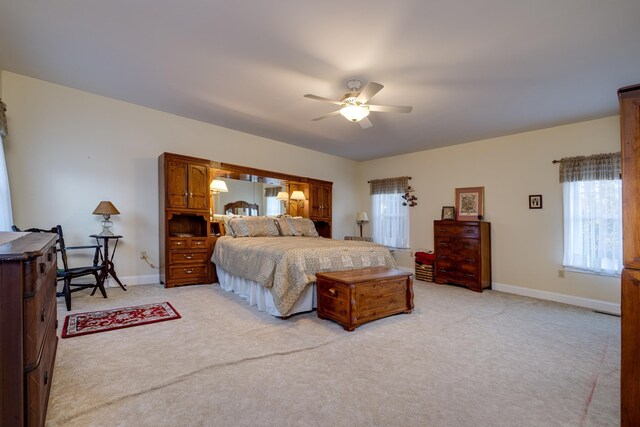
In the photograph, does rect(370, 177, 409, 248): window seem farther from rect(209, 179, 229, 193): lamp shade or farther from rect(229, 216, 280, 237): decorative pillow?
rect(209, 179, 229, 193): lamp shade

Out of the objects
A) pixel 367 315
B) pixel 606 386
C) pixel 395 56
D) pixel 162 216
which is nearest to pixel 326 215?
pixel 162 216

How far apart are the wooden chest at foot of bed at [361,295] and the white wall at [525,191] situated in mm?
2646

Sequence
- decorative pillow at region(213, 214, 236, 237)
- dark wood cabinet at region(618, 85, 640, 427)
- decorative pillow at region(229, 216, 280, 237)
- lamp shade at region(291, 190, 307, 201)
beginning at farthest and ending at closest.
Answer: lamp shade at region(291, 190, 307, 201) < decorative pillow at region(213, 214, 236, 237) < decorative pillow at region(229, 216, 280, 237) < dark wood cabinet at region(618, 85, 640, 427)

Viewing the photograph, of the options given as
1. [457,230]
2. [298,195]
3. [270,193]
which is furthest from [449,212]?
[270,193]

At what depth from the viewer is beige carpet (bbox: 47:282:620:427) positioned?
5.31 feet

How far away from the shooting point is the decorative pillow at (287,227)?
5.13 m

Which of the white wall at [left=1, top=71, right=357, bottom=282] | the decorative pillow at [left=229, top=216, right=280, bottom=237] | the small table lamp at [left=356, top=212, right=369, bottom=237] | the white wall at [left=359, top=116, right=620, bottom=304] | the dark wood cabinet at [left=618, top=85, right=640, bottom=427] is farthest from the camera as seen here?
the small table lamp at [left=356, top=212, right=369, bottom=237]

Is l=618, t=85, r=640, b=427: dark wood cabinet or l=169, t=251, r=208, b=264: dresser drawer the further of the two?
l=169, t=251, r=208, b=264: dresser drawer

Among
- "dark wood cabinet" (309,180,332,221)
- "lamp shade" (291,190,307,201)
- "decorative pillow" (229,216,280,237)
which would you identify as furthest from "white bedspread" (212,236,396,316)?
"dark wood cabinet" (309,180,332,221)

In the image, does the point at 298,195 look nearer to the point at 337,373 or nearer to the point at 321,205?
the point at 321,205

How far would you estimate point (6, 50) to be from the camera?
9.73 feet

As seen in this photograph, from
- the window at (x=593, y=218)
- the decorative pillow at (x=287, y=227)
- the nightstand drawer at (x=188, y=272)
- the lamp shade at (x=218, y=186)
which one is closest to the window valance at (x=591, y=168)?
the window at (x=593, y=218)

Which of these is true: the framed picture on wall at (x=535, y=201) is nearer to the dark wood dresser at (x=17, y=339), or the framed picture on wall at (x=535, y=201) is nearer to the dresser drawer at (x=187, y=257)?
the dresser drawer at (x=187, y=257)

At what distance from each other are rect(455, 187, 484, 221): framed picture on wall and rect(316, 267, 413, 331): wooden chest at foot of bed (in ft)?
8.94
